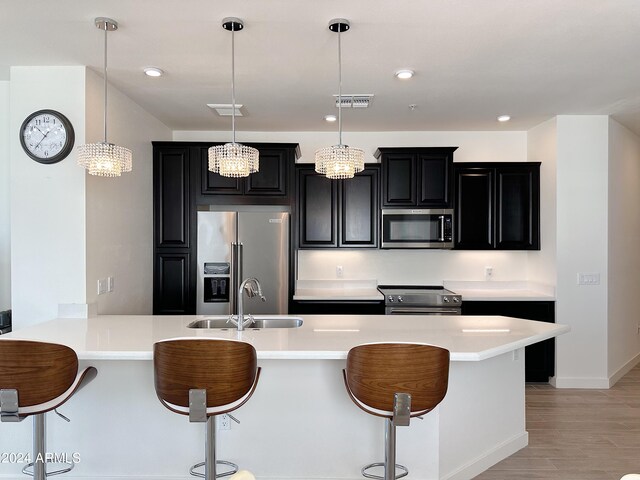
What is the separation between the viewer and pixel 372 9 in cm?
232

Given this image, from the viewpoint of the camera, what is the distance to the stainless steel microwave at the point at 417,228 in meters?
4.54

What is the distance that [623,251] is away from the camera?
4.69 m

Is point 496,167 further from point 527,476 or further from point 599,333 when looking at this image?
point 527,476

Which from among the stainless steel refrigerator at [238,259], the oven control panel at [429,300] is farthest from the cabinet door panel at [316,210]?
the oven control panel at [429,300]

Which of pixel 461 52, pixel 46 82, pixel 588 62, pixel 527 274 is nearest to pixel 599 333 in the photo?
pixel 527 274

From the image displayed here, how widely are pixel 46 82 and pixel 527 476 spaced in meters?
4.05

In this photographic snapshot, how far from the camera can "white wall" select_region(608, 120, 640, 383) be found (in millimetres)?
4457

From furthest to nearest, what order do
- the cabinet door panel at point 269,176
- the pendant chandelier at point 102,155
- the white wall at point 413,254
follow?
1. the white wall at point 413,254
2. the cabinet door panel at point 269,176
3. the pendant chandelier at point 102,155

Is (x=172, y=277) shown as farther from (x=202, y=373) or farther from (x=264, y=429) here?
(x=202, y=373)

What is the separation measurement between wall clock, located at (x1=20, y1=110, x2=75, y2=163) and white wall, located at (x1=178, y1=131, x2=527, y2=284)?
192cm

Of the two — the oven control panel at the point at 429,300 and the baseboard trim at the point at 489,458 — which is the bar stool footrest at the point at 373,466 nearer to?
the baseboard trim at the point at 489,458

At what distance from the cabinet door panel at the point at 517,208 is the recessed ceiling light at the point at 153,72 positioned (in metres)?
3.37

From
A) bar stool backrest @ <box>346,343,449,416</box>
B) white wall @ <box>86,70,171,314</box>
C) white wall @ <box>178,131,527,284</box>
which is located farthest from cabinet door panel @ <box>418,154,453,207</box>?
bar stool backrest @ <box>346,343,449,416</box>

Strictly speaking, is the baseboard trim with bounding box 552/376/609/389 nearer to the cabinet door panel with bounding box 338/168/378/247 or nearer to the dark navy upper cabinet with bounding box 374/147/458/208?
the dark navy upper cabinet with bounding box 374/147/458/208
